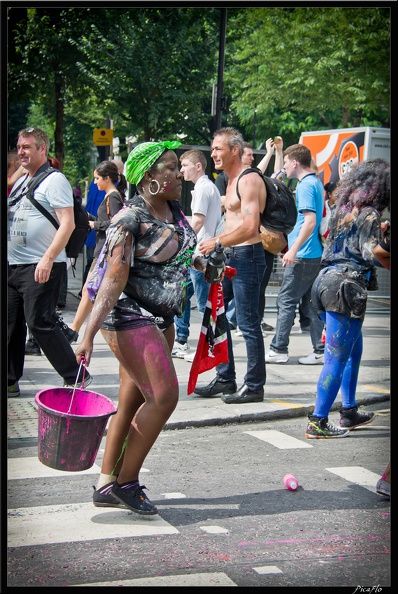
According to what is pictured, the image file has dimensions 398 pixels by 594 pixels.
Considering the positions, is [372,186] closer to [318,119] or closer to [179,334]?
[179,334]

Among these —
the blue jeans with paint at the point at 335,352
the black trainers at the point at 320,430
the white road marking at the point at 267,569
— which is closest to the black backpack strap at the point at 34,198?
the blue jeans with paint at the point at 335,352

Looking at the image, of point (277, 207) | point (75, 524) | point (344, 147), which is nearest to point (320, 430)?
point (277, 207)

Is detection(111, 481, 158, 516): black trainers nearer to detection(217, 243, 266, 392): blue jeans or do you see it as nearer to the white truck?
detection(217, 243, 266, 392): blue jeans

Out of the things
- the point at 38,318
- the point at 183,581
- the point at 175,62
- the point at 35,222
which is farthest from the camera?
the point at 175,62

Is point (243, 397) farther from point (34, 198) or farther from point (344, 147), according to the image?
point (344, 147)

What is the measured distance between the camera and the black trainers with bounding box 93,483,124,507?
467cm

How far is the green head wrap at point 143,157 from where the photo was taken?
4.63 metres

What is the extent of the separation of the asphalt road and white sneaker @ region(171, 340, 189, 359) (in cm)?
305

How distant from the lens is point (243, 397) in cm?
732

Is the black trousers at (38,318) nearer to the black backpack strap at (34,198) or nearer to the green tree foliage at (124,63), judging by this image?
the black backpack strap at (34,198)

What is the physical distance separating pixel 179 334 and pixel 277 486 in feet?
14.4

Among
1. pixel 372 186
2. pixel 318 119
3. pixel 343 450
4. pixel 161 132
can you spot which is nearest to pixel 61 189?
pixel 372 186

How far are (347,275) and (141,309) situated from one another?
206cm

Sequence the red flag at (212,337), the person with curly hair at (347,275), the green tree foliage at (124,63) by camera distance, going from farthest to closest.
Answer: the green tree foliage at (124,63), the person with curly hair at (347,275), the red flag at (212,337)
